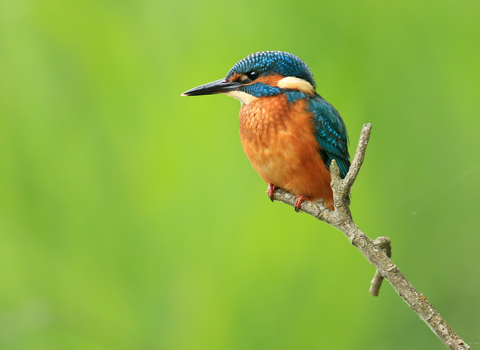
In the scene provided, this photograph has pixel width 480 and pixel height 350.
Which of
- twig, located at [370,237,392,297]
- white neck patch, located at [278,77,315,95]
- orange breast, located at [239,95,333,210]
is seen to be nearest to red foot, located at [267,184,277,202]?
orange breast, located at [239,95,333,210]

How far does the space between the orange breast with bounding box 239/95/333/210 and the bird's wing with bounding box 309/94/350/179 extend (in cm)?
2

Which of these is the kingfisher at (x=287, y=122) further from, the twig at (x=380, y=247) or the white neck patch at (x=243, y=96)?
the twig at (x=380, y=247)

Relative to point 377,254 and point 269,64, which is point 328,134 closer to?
point 269,64

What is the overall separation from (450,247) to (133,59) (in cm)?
164

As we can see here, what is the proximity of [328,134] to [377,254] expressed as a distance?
422 millimetres

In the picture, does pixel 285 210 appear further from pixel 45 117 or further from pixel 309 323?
pixel 45 117

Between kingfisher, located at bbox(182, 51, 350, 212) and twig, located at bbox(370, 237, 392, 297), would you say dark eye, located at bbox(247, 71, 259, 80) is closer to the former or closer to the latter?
kingfisher, located at bbox(182, 51, 350, 212)

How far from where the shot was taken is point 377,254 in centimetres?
75

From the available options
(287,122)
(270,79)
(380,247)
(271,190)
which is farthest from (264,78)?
(380,247)

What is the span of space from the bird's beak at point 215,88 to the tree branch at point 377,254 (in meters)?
0.39

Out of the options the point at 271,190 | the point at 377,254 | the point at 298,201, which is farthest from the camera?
the point at 271,190

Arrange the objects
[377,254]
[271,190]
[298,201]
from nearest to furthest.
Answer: [377,254] → [298,201] → [271,190]

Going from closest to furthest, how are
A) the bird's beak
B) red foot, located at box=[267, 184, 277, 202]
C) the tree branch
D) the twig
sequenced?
the tree branch → the twig → the bird's beak → red foot, located at box=[267, 184, 277, 202]

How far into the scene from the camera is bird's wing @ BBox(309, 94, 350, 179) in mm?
1089
